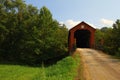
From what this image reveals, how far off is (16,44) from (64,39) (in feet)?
37.3

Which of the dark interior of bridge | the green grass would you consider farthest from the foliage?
the green grass

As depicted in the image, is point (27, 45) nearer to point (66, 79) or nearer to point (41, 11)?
point (41, 11)

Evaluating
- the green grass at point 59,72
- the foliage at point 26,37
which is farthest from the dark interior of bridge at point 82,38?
the green grass at point 59,72

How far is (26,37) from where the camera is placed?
187 feet

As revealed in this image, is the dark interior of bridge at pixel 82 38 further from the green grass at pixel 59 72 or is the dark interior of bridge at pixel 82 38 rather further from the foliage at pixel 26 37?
the green grass at pixel 59 72

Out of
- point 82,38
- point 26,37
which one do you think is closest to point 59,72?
point 82,38

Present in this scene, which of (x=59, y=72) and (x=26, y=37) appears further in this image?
(x=26, y=37)

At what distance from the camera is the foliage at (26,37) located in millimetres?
56250

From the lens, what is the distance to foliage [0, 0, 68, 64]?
56250mm

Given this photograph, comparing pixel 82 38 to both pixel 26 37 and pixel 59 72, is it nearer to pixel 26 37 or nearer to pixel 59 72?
pixel 26 37

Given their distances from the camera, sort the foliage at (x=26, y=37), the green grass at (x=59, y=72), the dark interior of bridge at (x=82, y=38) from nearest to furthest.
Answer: the green grass at (x=59, y=72), the dark interior of bridge at (x=82, y=38), the foliage at (x=26, y=37)

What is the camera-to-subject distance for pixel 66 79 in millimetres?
13984

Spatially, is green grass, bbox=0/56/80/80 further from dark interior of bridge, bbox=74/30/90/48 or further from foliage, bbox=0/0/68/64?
foliage, bbox=0/0/68/64

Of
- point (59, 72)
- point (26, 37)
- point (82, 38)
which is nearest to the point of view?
point (59, 72)
